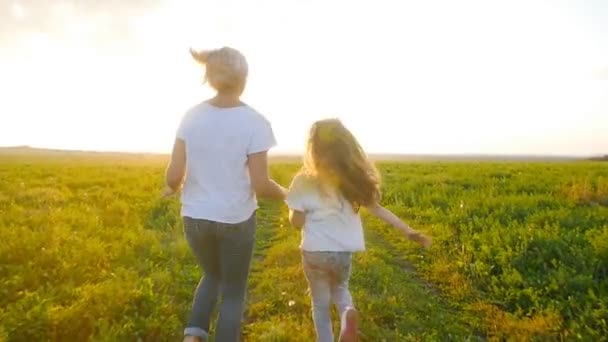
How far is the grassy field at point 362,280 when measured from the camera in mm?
5992

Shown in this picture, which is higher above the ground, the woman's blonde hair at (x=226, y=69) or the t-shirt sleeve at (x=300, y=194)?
the woman's blonde hair at (x=226, y=69)

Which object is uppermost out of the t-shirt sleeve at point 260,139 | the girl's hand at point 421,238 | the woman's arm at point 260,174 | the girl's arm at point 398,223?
the t-shirt sleeve at point 260,139

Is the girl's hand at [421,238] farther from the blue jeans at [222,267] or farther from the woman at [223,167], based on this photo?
the blue jeans at [222,267]

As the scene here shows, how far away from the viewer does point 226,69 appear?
4.29m

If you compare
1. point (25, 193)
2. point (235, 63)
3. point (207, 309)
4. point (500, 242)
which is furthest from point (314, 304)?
point (25, 193)

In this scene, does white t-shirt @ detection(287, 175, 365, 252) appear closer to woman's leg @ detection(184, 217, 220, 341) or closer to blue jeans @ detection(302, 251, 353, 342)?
blue jeans @ detection(302, 251, 353, 342)

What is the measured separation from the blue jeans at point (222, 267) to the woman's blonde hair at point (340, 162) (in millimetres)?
684

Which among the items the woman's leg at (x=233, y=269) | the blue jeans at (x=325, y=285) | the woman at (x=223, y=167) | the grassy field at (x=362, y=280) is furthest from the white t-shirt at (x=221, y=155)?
the grassy field at (x=362, y=280)

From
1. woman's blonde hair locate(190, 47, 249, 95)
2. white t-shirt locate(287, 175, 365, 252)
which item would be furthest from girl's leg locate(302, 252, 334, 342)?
woman's blonde hair locate(190, 47, 249, 95)

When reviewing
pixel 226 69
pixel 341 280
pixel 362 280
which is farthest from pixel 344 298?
pixel 362 280

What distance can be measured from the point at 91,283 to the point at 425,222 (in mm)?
7460

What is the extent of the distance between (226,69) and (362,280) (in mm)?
4538

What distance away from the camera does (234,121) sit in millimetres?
4309

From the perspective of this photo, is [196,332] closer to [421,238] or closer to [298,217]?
[298,217]
